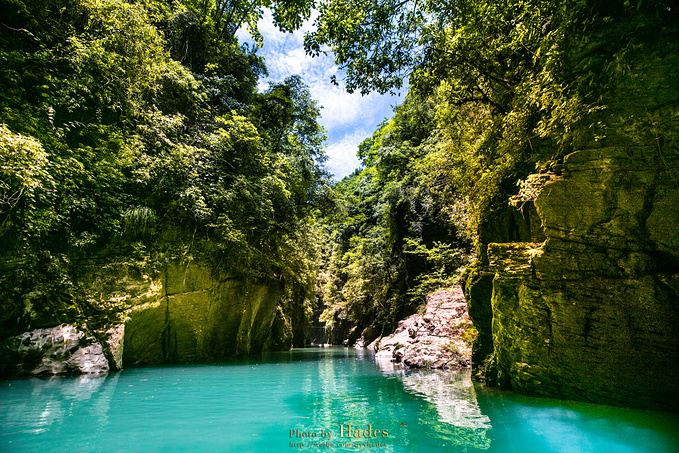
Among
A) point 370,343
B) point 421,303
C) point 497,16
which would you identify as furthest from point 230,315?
point 370,343

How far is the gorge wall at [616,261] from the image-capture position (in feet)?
12.2

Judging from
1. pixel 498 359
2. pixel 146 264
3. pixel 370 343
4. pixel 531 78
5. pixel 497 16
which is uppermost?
pixel 497 16

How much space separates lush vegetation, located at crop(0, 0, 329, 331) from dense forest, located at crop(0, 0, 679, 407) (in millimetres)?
58

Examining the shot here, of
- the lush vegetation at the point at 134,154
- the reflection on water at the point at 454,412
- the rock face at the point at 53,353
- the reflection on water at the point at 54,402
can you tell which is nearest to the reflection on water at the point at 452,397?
the reflection on water at the point at 454,412

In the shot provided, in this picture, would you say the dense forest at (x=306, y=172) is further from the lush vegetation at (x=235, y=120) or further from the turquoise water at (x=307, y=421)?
the turquoise water at (x=307, y=421)

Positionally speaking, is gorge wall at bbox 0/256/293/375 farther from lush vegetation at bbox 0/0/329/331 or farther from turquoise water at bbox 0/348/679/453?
turquoise water at bbox 0/348/679/453

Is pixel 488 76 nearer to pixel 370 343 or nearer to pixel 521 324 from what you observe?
pixel 521 324

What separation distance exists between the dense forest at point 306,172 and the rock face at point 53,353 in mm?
307

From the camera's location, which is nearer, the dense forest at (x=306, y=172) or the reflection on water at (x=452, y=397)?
the reflection on water at (x=452, y=397)

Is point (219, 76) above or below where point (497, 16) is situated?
above

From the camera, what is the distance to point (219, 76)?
1358 cm

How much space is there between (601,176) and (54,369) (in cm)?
1089

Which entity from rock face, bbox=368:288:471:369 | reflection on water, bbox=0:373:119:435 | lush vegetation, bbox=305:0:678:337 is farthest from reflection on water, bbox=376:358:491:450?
reflection on water, bbox=0:373:119:435

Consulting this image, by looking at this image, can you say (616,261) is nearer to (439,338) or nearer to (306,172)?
(439,338)
